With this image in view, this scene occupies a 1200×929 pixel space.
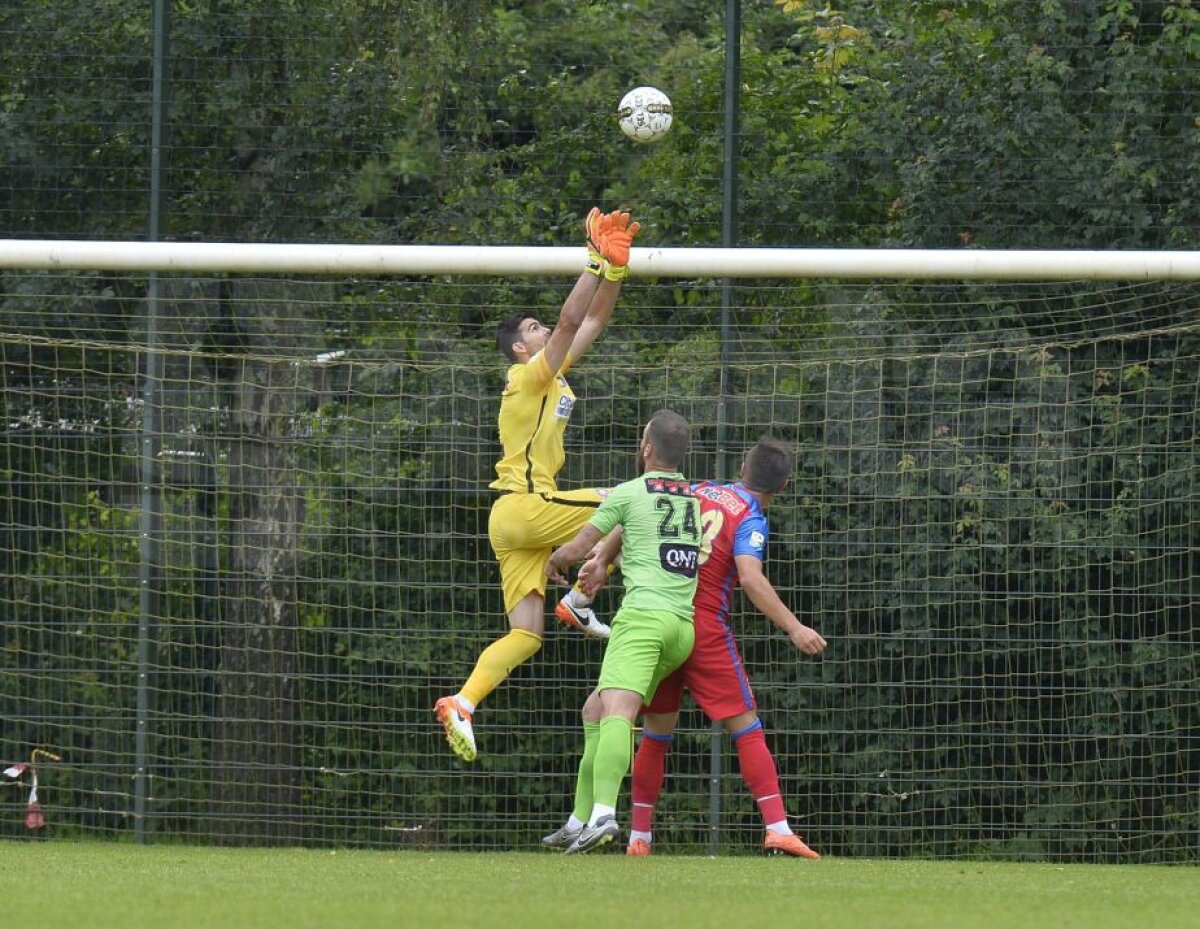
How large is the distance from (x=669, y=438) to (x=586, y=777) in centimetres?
148

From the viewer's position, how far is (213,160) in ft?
30.2

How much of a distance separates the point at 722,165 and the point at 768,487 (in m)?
2.46

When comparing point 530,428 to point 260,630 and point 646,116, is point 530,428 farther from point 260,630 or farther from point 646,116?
point 260,630

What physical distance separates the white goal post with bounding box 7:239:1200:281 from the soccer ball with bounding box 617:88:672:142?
714 mm

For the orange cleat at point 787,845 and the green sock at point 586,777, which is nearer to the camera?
the orange cleat at point 787,845

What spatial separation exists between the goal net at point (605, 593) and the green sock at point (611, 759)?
6.94 ft

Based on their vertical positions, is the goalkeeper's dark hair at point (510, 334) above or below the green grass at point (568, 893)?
above

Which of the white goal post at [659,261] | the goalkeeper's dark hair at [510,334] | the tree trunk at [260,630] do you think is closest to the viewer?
the goalkeeper's dark hair at [510,334]

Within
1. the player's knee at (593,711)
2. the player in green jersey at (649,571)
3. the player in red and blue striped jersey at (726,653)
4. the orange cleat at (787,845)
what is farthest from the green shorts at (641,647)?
the orange cleat at (787,845)

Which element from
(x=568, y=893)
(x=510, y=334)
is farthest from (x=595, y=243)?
(x=568, y=893)

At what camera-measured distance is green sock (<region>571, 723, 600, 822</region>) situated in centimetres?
712

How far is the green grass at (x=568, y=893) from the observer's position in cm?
443

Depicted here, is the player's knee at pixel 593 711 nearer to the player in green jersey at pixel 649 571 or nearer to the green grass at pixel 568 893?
the player in green jersey at pixel 649 571

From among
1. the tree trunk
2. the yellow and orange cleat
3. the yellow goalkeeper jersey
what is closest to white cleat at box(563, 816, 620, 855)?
the yellow and orange cleat
